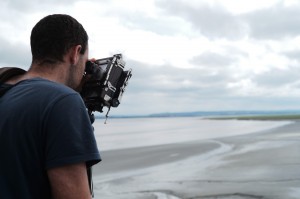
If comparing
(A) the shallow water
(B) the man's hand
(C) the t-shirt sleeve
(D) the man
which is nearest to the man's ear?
(D) the man

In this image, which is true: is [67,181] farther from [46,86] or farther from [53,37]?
[53,37]

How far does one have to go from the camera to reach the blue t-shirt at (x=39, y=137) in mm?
1748

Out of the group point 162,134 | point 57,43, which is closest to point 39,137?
point 57,43

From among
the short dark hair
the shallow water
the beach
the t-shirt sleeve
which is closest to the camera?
the t-shirt sleeve

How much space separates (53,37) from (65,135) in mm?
502

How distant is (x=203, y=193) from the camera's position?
1063cm

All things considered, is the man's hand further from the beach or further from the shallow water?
the shallow water

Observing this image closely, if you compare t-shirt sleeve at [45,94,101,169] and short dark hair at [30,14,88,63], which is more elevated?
short dark hair at [30,14,88,63]

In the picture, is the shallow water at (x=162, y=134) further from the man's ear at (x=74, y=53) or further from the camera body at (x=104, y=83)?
the man's ear at (x=74, y=53)

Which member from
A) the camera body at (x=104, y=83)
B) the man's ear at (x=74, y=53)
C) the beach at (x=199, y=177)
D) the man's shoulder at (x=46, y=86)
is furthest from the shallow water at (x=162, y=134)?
the man's shoulder at (x=46, y=86)

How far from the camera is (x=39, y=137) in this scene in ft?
5.86

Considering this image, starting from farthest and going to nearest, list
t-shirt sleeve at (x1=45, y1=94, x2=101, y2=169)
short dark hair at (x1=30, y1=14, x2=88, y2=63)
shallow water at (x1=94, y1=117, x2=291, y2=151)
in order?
shallow water at (x1=94, y1=117, x2=291, y2=151), short dark hair at (x1=30, y1=14, x2=88, y2=63), t-shirt sleeve at (x1=45, y1=94, x2=101, y2=169)

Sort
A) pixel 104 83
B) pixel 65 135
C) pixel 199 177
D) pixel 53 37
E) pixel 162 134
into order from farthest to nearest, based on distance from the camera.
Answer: pixel 162 134 < pixel 199 177 < pixel 104 83 < pixel 53 37 < pixel 65 135

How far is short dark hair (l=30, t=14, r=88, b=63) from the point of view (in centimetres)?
200
